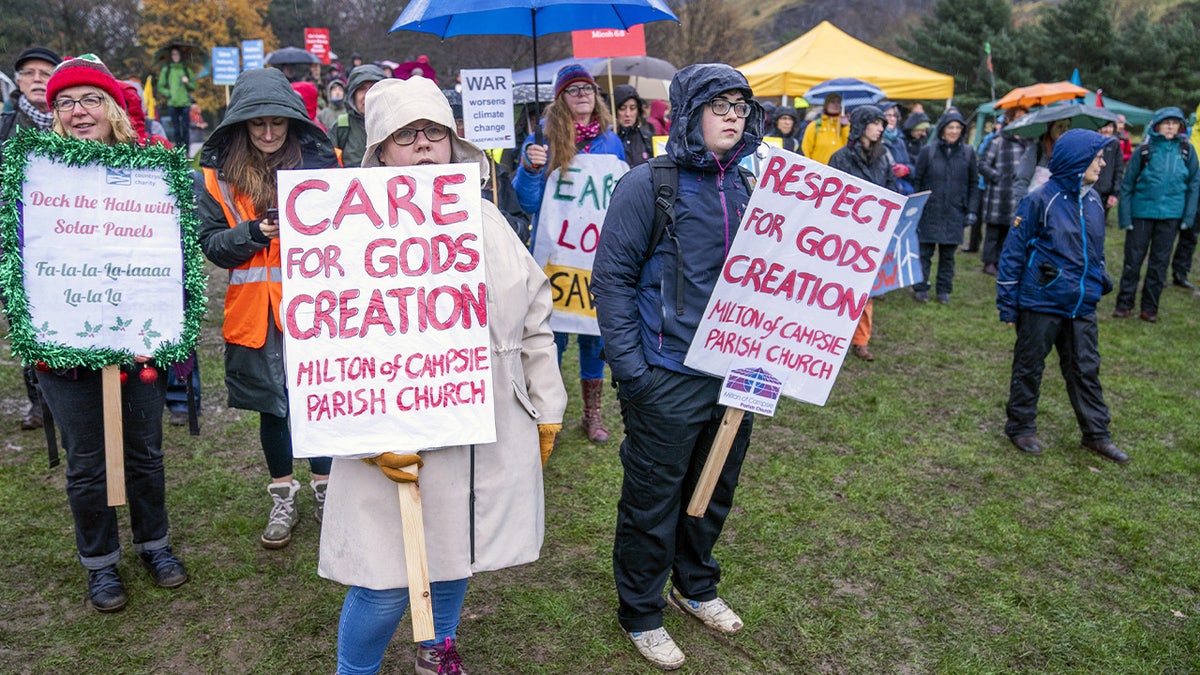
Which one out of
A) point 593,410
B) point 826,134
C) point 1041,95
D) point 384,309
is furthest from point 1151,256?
point 384,309

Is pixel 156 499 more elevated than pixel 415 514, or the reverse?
pixel 415 514

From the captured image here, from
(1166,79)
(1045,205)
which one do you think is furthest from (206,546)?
(1166,79)

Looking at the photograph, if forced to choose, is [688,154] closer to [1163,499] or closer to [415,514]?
[415,514]

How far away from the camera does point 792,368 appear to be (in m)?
3.09

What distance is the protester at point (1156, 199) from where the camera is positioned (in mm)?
8539

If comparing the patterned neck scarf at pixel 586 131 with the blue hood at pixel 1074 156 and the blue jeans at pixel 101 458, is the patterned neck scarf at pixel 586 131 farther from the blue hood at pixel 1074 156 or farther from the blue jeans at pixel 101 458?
the blue hood at pixel 1074 156

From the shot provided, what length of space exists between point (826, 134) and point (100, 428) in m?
8.16

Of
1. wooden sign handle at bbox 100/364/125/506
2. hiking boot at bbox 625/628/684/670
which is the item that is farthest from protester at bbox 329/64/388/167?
hiking boot at bbox 625/628/684/670

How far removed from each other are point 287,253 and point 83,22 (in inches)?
1323

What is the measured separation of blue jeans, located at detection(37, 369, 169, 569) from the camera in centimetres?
326

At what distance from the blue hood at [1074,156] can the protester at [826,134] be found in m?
4.58

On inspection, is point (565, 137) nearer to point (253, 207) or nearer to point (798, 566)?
point (253, 207)

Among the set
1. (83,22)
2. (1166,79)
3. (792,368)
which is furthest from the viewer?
(1166,79)

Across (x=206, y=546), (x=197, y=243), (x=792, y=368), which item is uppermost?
(x=197, y=243)
